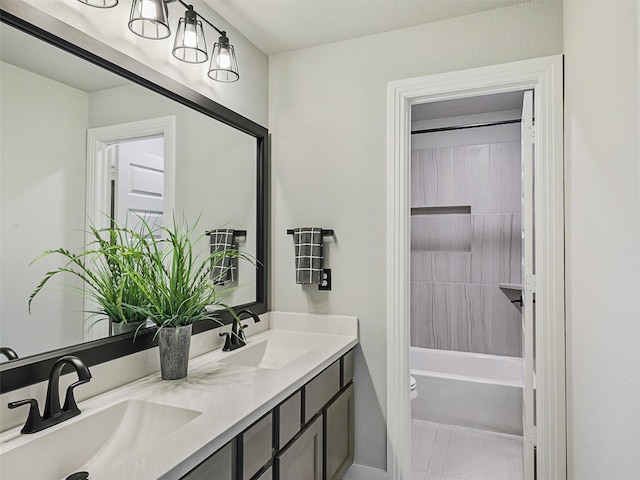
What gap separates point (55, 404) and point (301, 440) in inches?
34.3

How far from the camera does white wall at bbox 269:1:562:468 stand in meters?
2.19

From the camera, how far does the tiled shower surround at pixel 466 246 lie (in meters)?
3.59

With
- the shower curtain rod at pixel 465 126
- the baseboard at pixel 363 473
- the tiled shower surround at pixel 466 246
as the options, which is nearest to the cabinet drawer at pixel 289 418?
the baseboard at pixel 363 473

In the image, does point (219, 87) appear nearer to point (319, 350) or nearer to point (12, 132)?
point (12, 132)

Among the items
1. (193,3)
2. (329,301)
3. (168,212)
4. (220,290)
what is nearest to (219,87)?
(193,3)

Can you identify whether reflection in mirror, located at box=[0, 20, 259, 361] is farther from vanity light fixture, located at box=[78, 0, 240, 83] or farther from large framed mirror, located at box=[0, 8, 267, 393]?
vanity light fixture, located at box=[78, 0, 240, 83]

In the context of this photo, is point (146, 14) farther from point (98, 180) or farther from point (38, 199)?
point (38, 199)

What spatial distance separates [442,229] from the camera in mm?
3830

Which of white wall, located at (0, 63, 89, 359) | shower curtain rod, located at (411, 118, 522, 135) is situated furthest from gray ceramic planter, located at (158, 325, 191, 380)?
shower curtain rod, located at (411, 118, 522, 135)

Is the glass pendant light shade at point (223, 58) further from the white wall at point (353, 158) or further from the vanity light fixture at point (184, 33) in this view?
the white wall at point (353, 158)

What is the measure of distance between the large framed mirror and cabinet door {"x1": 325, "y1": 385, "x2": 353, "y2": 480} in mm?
712

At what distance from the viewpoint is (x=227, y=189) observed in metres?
2.19

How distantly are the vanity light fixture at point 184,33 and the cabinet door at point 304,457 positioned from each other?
5.22 ft

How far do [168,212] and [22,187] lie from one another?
1.96 feet
